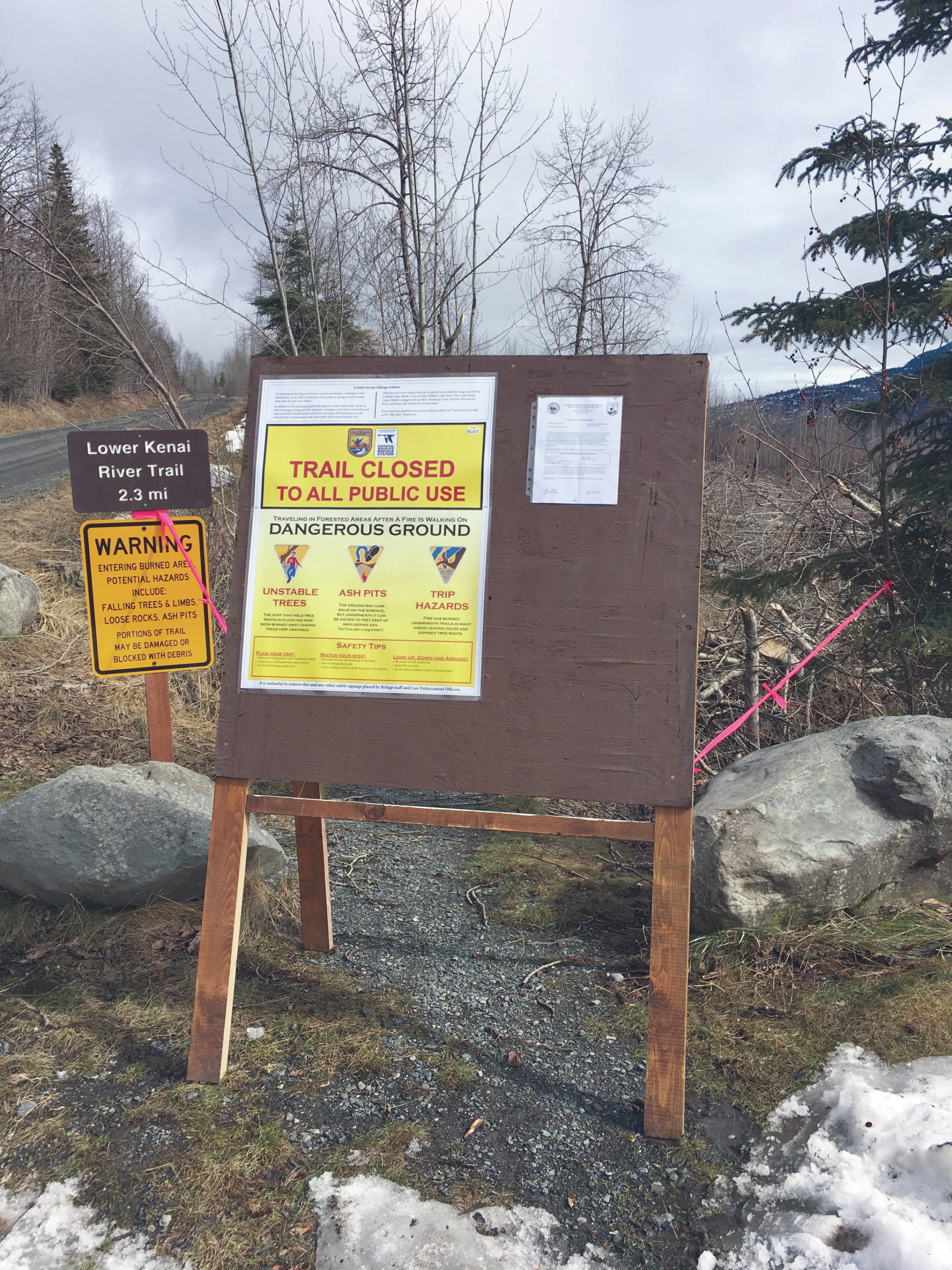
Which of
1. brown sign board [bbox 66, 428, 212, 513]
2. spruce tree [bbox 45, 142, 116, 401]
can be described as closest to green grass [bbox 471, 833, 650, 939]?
brown sign board [bbox 66, 428, 212, 513]

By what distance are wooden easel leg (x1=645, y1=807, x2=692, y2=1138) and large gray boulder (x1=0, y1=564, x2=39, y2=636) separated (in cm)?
735

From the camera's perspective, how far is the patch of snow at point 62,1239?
1.99m

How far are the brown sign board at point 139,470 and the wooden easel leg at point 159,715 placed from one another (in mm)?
1004

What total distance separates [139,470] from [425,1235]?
3.58 meters

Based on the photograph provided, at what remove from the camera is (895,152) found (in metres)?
4.64

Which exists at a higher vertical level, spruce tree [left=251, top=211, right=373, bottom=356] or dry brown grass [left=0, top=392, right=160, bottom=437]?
dry brown grass [left=0, top=392, right=160, bottom=437]

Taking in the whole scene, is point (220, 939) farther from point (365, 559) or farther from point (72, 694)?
point (72, 694)

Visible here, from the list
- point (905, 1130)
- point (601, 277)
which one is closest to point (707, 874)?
point (905, 1130)

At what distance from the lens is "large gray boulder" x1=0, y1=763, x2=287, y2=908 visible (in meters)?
3.70

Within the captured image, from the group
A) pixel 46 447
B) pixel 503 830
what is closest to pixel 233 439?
pixel 503 830

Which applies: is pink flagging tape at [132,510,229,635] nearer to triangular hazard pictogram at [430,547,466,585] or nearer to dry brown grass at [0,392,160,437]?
triangular hazard pictogram at [430,547,466,585]

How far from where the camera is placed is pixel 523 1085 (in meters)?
2.71

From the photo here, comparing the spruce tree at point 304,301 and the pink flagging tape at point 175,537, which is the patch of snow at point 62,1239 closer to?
the pink flagging tape at point 175,537

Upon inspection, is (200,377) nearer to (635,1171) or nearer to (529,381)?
(529,381)
